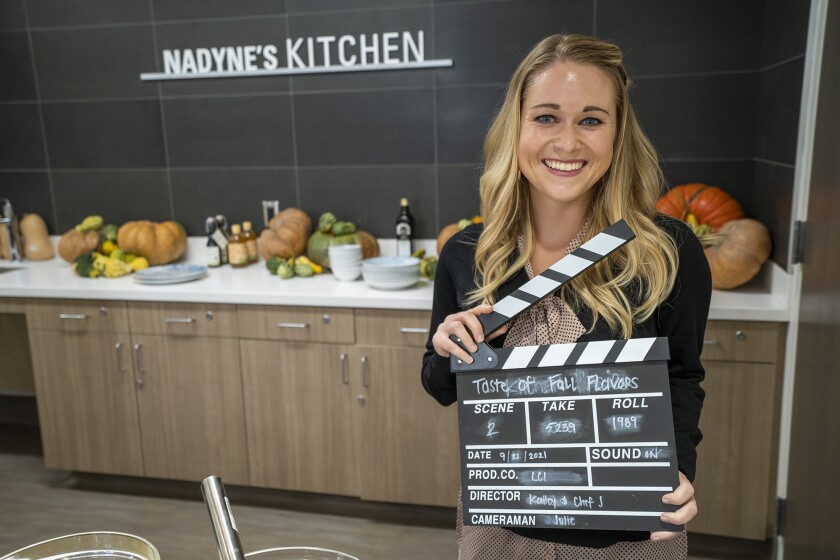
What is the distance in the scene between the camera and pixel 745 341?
257cm

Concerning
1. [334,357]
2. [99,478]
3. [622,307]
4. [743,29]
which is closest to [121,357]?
[99,478]

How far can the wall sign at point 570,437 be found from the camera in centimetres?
122

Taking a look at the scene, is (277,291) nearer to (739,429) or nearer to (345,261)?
(345,261)

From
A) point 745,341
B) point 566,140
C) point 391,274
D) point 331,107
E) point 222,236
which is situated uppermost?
point 331,107

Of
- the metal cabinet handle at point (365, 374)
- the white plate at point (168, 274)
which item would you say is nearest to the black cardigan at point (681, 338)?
the metal cabinet handle at point (365, 374)

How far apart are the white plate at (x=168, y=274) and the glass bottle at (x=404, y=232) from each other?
888mm

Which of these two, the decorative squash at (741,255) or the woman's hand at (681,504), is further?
the decorative squash at (741,255)

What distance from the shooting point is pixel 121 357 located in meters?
3.18

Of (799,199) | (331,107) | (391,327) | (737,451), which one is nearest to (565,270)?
(799,199)

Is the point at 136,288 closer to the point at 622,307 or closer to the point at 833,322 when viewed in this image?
the point at 622,307

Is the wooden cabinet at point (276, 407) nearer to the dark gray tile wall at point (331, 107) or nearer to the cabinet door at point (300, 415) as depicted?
the cabinet door at point (300, 415)

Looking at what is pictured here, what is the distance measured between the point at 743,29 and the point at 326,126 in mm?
1845

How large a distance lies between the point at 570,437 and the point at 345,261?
197cm

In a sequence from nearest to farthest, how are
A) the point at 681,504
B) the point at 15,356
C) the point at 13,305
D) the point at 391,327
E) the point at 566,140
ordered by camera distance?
the point at 681,504 < the point at 566,140 < the point at 391,327 < the point at 13,305 < the point at 15,356
